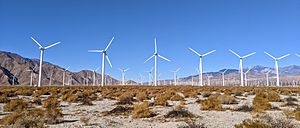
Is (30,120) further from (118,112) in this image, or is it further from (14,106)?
(14,106)

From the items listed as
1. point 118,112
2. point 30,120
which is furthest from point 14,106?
point 30,120

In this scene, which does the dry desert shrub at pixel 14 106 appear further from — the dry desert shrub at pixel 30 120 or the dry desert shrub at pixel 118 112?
the dry desert shrub at pixel 118 112

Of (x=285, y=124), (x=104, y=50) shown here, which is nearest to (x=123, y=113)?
(x=285, y=124)

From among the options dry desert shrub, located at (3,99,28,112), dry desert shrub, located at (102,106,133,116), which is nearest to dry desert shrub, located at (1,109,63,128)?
dry desert shrub, located at (102,106,133,116)

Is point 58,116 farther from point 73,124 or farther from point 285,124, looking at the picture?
point 285,124

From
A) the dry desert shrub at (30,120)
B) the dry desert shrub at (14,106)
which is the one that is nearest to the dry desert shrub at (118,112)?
the dry desert shrub at (30,120)

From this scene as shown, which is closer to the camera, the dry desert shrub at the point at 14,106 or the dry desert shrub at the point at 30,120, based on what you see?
the dry desert shrub at the point at 30,120

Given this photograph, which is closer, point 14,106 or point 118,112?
point 118,112

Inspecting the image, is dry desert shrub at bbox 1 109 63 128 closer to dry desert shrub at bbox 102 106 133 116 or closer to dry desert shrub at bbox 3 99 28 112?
dry desert shrub at bbox 102 106 133 116

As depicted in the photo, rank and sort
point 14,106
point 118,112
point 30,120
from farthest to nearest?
point 14,106, point 118,112, point 30,120

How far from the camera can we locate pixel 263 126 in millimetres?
10297

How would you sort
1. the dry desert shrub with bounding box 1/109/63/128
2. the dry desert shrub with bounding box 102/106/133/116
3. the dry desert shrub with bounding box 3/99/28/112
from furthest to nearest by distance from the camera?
the dry desert shrub with bounding box 3/99/28/112
the dry desert shrub with bounding box 102/106/133/116
the dry desert shrub with bounding box 1/109/63/128

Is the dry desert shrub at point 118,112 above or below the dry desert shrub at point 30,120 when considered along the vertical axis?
below

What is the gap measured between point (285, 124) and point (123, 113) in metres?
11.7
